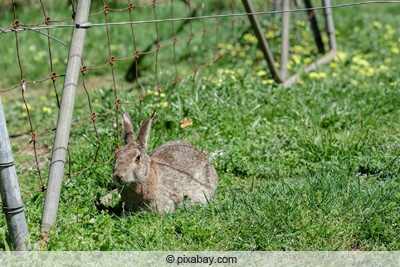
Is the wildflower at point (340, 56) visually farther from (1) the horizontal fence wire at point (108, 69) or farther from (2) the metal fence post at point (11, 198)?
(2) the metal fence post at point (11, 198)

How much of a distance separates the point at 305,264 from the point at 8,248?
1573 millimetres

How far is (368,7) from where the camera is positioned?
10.5 meters

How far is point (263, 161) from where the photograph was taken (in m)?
4.87

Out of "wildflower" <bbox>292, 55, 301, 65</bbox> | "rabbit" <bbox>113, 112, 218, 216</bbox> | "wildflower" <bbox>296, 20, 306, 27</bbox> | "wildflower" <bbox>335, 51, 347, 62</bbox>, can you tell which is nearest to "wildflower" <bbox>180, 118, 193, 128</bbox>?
"rabbit" <bbox>113, 112, 218, 216</bbox>

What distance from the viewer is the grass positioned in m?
3.63

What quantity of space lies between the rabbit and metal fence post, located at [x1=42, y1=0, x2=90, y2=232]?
344mm

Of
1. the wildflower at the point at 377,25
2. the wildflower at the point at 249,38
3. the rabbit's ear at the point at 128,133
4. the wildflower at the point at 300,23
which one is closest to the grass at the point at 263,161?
the wildflower at the point at 249,38

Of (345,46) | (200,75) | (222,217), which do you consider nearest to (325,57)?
(345,46)

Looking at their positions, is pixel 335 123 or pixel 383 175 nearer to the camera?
pixel 383 175

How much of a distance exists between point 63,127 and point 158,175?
0.74 meters

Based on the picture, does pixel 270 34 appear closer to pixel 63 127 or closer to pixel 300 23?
pixel 300 23

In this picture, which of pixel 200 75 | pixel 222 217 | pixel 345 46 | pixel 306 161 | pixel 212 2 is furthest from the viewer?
pixel 212 2

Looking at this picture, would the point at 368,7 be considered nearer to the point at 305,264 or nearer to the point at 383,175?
the point at 383,175

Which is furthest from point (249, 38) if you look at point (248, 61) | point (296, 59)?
point (296, 59)
